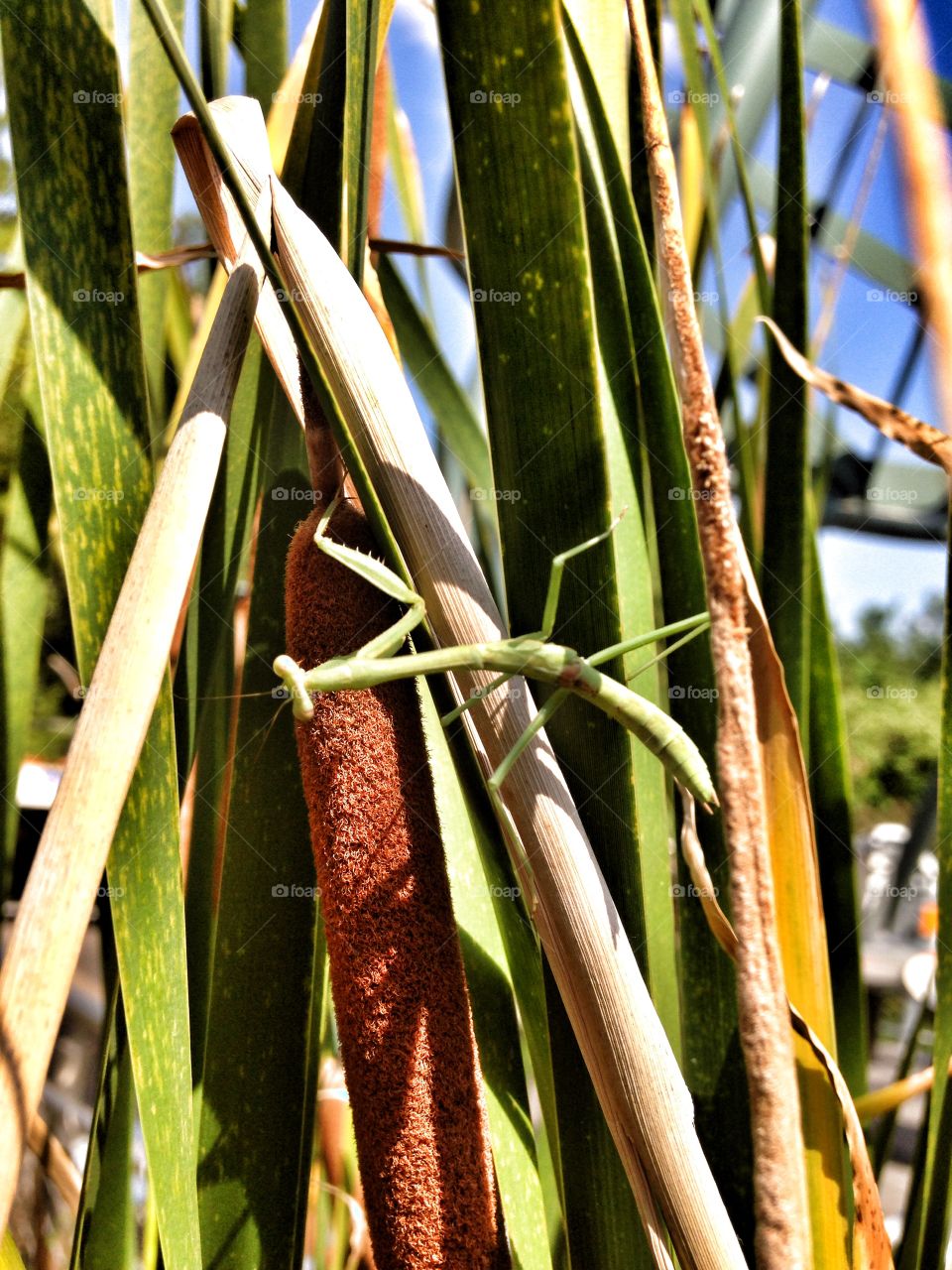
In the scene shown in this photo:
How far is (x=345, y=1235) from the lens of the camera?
78cm

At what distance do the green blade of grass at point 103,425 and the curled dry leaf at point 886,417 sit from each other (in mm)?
229

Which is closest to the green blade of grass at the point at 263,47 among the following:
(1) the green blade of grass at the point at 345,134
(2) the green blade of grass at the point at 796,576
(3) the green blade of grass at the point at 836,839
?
(1) the green blade of grass at the point at 345,134

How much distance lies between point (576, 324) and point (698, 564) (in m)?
0.12

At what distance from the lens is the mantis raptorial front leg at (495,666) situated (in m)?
0.27

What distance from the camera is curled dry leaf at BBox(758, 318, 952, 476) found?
1.01 ft

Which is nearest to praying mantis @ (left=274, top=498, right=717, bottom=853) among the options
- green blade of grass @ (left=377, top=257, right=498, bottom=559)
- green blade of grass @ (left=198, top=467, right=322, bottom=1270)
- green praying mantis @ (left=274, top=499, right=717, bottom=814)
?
green praying mantis @ (left=274, top=499, right=717, bottom=814)

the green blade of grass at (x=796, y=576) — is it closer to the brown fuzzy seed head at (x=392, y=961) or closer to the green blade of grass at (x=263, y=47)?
the brown fuzzy seed head at (x=392, y=961)

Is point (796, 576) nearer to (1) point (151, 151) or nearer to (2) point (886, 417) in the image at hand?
(2) point (886, 417)

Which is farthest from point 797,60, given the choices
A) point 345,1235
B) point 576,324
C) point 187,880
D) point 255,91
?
point 345,1235

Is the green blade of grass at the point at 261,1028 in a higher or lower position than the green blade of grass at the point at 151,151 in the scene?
lower

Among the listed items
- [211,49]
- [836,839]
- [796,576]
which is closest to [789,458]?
[796,576]

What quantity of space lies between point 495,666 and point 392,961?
0.31 ft

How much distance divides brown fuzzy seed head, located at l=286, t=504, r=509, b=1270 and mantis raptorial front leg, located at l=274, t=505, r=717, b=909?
11 mm

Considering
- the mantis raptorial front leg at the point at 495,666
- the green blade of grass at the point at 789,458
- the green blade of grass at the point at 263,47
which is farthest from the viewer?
the green blade of grass at the point at 263,47
